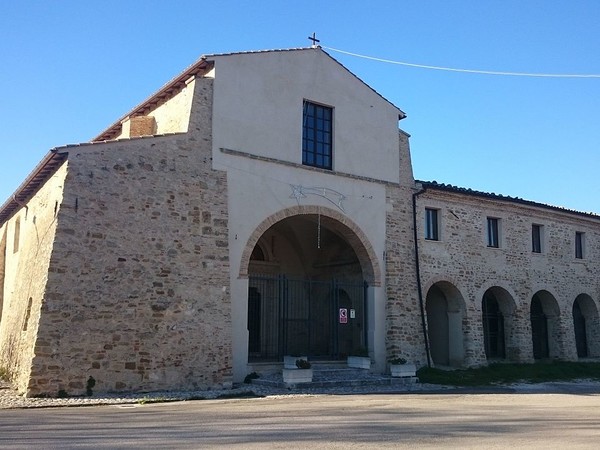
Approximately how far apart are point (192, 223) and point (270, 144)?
131 inches

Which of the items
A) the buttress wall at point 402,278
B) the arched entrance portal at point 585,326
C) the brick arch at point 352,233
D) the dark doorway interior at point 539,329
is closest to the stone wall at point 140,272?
the brick arch at point 352,233

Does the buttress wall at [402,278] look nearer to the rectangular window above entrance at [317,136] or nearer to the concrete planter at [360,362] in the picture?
the concrete planter at [360,362]

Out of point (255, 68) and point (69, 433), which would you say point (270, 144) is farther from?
point (69, 433)

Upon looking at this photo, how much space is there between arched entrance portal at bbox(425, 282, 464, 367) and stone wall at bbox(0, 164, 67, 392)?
12366 millimetres

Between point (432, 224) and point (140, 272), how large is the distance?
10265mm

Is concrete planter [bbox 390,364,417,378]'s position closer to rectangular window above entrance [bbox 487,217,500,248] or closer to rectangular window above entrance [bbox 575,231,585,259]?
rectangular window above entrance [bbox 487,217,500,248]

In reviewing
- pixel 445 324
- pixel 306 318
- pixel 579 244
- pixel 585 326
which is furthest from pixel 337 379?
pixel 585 326

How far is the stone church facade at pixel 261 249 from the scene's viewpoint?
514 inches

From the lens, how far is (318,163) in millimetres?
17531

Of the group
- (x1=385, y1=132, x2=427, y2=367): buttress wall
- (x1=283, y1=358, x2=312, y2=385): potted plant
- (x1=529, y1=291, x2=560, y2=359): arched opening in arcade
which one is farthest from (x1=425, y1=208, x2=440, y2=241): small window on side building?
(x1=283, y1=358, x2=312, y2=385): potted plant

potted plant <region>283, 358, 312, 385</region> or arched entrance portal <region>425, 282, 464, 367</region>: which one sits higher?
Answer: arched entrance portal <region>425, 282, 464, 367</region>

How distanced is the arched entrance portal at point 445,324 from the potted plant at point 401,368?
362cm

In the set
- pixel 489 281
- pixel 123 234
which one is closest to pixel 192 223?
pixel 123 234

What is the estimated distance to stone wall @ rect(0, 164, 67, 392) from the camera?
12.8 meters
